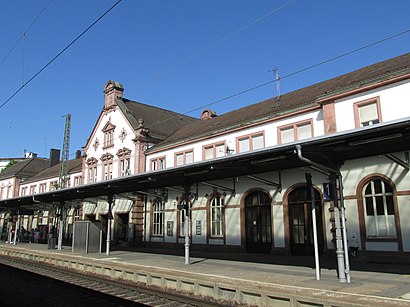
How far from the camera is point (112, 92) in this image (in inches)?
1345

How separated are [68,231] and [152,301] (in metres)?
31.1

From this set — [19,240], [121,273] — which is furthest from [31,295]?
[19,240]

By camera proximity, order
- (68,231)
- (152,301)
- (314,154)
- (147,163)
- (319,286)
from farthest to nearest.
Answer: (68,231) → (147,163) → (314,154) → (152,301) → (319,286)

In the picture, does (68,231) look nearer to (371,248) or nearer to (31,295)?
(31,295)

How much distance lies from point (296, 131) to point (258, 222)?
5339mm

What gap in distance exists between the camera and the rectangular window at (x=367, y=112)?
1619 cm

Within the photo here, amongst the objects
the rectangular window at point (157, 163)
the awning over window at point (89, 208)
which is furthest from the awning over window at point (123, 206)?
the awning over window at point (89, 208)

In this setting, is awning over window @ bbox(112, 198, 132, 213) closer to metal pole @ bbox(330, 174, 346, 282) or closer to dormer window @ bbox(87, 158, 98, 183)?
dormer window @ bbox(87, 158, 98, 183)

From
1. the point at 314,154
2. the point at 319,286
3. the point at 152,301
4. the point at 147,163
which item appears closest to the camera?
the point at 319,286

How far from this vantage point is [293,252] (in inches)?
708

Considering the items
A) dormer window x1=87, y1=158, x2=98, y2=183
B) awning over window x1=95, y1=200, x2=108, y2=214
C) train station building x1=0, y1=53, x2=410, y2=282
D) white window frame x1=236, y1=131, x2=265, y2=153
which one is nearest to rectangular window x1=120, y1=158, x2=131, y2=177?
train station building x1=0, y1=53, x2=410, y2=282

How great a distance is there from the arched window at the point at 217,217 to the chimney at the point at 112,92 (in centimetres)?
1625

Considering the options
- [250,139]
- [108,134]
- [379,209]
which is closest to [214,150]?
[250,139]

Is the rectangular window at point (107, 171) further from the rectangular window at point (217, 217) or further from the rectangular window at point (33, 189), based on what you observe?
the rectangular window at point (33, 189)
